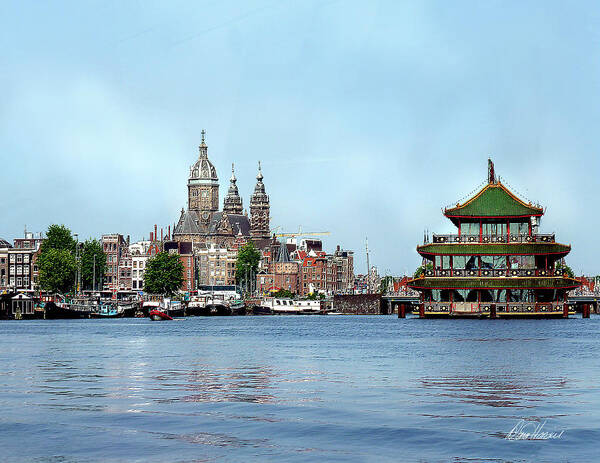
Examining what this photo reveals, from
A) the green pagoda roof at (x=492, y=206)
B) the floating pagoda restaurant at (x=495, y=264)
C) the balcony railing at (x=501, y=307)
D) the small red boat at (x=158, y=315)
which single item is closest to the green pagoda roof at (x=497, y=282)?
the floating pagoda restaurant at (x=495, y=264)

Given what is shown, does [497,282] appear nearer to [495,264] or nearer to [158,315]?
[495,264]

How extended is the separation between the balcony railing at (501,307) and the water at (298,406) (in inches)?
3063

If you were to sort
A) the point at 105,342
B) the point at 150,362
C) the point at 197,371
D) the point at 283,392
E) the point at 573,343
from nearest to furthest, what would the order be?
the point at 283,392 < the point at 197,371 < the point at 150,362 < the point at 573,343 < the point at 105,342

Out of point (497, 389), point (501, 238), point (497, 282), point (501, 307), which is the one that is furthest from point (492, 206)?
point (497, 389)

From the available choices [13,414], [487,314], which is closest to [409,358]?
[13,414]

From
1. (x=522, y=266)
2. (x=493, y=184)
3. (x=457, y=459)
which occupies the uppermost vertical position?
(x=493, y=184)

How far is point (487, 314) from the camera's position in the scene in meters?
150

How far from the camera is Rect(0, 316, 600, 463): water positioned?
2992cm

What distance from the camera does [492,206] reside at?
152 meters

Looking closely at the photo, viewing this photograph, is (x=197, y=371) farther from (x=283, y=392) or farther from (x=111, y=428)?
(x=111, y=428)

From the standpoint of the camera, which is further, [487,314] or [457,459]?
[487,314]

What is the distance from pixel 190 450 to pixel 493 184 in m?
127

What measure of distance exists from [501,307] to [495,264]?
6.64 metres

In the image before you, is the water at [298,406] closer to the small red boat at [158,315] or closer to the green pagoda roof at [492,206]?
the green pagoda roof at [492,206]
